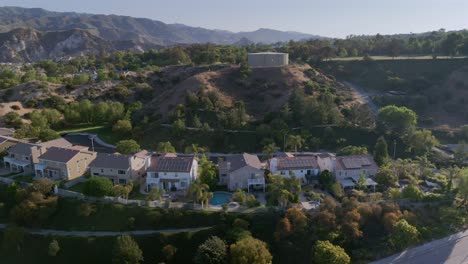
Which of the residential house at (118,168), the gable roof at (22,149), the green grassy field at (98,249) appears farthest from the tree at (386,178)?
the gable roof at (22,149)

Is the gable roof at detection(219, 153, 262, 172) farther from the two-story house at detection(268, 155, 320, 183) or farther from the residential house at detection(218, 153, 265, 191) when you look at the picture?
the two-story house at detection(268, 155, 320, 183)

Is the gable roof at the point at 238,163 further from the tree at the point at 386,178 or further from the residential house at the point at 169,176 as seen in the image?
the tree at the point at 386,178

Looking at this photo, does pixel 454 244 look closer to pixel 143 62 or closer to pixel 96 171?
pixel 96 171

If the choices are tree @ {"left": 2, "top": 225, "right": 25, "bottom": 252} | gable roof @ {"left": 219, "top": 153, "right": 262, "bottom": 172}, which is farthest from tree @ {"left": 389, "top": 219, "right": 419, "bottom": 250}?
tree @ {"left": 2, "top": 225, "right": 25, "bottom": 252}

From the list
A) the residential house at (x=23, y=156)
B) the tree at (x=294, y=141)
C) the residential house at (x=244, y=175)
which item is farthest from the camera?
the tree at (x=294, y=141)

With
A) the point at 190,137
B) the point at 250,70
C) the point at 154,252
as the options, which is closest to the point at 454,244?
the point at 154,252

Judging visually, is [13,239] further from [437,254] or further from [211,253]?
[437,254]
